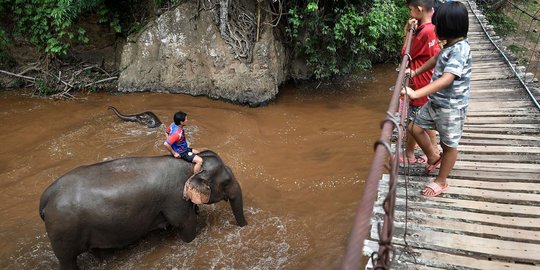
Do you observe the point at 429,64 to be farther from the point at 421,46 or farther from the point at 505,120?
the point at 505,120

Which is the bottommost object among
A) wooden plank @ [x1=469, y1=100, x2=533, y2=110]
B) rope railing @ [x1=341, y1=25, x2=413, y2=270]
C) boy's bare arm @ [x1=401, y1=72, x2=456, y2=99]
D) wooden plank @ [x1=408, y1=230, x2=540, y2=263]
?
wooden plank @ [x1=408, y1=230, x2=540, y2=263]

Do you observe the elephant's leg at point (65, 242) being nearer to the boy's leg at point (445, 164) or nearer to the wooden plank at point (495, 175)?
the boy's leg at point (445, 164)

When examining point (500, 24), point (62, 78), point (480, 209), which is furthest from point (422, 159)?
point (500, 24)

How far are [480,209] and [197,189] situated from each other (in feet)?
9.09

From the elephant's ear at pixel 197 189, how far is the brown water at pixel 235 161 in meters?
0.65

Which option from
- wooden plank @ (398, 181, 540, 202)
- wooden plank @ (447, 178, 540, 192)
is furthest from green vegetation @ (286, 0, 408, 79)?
wooden plank @ (398, 181, 540, 202)

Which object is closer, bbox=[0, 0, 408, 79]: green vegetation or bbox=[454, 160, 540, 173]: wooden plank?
bbox=[454, 160, 540, 173]: wooden plank

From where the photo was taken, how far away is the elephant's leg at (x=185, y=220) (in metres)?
4.59

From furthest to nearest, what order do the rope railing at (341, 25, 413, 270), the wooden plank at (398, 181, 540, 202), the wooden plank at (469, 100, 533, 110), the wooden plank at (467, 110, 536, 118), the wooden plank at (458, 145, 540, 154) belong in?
the wooden plank at (469, 100, 533, 110) → the wooden plank at (467, 110, 536, 118) → the wooden plank at (458, 145, 540, 154) → the wooden plank at (398, 181, 540, 202) → the rope railing at (341, 25, 413, 270)

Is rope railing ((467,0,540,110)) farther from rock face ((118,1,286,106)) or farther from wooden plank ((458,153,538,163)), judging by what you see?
rock face ((118,1,286,106))

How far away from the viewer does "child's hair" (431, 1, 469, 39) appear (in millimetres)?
2891

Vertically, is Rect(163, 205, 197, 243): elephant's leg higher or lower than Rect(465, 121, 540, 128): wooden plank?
lower

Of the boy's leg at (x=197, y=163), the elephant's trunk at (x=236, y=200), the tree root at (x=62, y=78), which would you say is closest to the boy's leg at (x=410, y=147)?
the elephant's trunk at (x=236, y=200)

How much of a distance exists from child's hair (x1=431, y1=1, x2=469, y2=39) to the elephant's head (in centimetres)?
278
